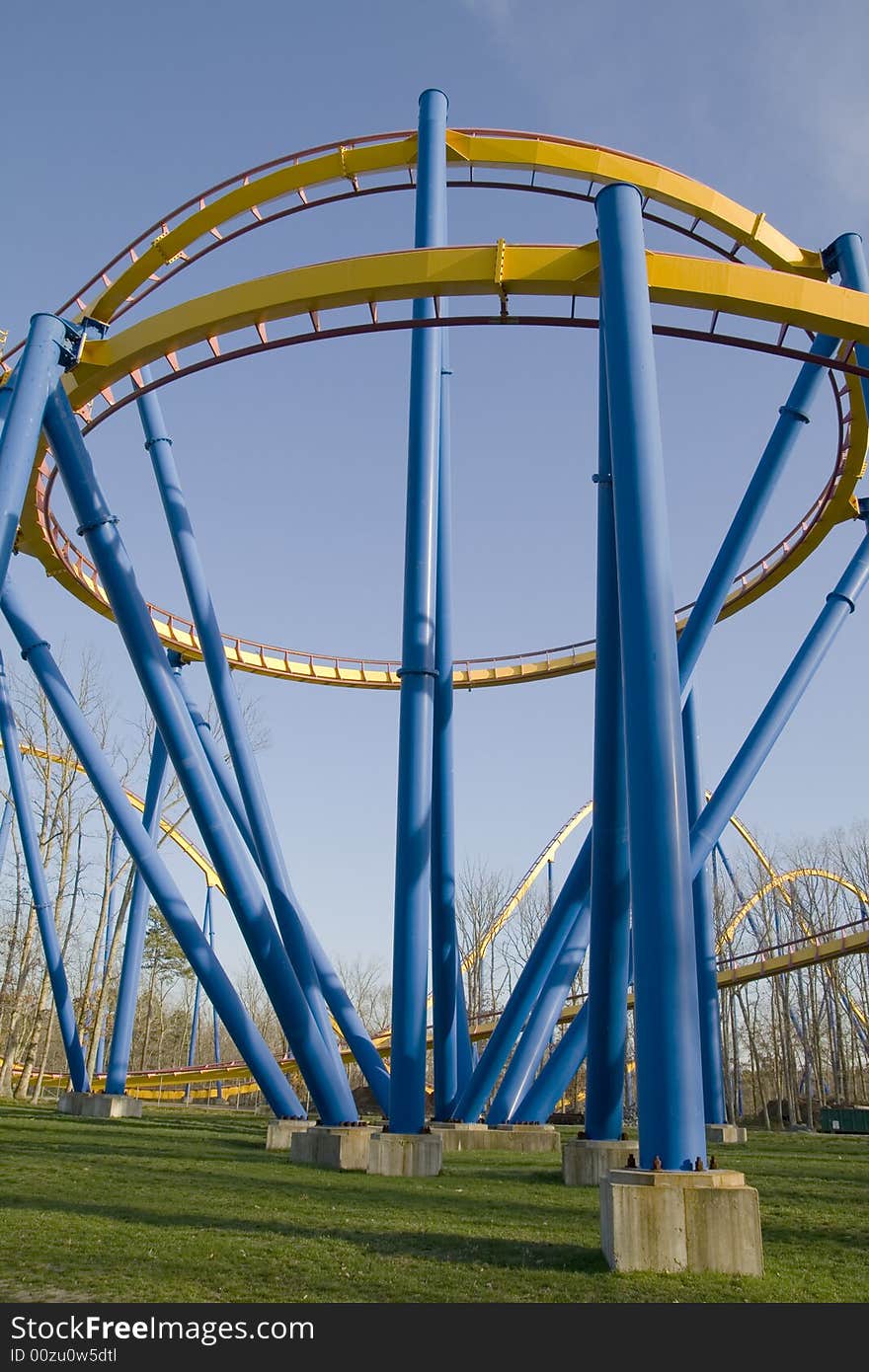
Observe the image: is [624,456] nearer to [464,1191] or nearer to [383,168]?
[464,1191]

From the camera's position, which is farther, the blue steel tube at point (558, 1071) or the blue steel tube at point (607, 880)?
the blue steel tube at point (558, 1071)

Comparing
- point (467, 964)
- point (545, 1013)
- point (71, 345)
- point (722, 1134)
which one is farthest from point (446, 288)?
point (467, 964)

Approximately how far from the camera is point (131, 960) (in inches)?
787

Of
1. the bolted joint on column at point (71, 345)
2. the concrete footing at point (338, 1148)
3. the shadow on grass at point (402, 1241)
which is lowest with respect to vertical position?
the shadow on grass at point (402, 1241)

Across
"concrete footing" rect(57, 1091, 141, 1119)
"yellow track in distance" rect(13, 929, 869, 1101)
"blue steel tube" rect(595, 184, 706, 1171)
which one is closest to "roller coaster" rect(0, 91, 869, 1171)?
"blue steel tube" rect(595, 184, 706, 1171)

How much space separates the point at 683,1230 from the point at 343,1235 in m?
2.24

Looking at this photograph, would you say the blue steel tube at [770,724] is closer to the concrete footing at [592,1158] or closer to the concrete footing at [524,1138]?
the concrete footing at [524,1138]

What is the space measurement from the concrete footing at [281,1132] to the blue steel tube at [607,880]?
523 centimetres

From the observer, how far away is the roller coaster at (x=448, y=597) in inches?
250

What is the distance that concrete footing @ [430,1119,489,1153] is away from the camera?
14039 millimetres

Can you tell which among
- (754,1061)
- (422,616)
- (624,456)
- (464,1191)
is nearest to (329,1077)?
(464,1191)

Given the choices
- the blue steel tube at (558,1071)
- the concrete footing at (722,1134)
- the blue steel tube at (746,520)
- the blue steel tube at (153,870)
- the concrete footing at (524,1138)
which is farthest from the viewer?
the concrete footing at (722,1134)

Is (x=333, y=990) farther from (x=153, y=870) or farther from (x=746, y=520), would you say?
(x=746, y=520)

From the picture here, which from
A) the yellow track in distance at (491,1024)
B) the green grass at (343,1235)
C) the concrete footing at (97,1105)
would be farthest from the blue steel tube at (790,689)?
the concrete footing at (97,1105)
